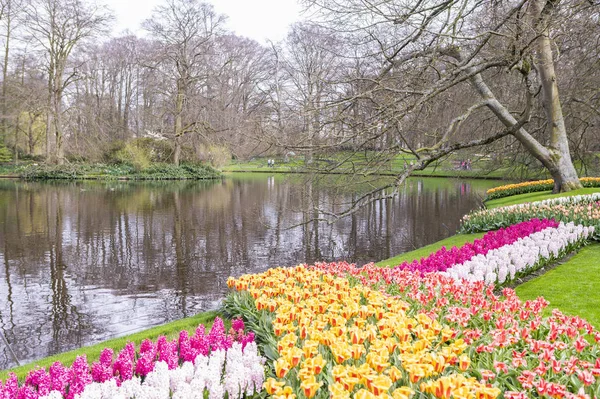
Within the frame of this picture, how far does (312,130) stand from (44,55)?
28745 millimetres

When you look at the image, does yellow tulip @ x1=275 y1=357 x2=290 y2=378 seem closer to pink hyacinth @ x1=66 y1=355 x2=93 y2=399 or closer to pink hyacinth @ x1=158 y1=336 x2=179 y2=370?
pink hyacinth @ x1=158 y1=336 x2=179 y2=370

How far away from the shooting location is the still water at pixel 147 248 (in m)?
6.94

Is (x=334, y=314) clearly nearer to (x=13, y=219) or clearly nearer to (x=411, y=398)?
(x=411, y=398)

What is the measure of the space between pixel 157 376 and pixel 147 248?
32.0 feet

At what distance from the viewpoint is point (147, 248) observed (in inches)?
463

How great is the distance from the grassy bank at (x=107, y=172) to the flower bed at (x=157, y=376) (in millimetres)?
31796

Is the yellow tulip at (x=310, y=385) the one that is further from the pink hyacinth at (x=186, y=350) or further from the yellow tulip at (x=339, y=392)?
the pink hyacinth at (x=186, y=350)

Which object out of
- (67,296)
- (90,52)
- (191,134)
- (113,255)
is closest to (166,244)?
(113,255)

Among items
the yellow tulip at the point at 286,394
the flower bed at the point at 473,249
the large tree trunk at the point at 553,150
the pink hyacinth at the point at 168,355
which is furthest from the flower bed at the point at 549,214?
the yellow tulip at the point at 286,394

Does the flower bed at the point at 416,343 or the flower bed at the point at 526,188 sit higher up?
the flower bed at the point at 526,188

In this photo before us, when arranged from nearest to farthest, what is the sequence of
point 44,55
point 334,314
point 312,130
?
point 334,314, point 312,130, point 44,55

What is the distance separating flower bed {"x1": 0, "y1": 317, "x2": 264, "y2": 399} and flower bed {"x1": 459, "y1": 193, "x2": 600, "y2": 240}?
22.5 feet

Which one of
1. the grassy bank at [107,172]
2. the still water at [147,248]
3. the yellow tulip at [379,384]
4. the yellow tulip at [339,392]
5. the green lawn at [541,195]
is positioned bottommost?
the still water at [147,248]

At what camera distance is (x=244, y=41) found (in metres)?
45.8
